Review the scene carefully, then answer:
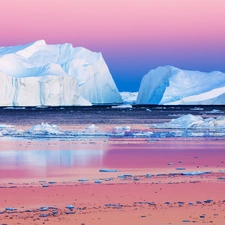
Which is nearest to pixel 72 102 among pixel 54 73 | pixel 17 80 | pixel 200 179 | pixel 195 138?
pixel 54 73

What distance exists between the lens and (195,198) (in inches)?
407

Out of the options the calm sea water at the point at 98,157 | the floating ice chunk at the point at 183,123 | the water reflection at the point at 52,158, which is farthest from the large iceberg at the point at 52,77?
the water reflection at the point at 52,158

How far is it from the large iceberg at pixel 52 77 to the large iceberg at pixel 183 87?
688 cm

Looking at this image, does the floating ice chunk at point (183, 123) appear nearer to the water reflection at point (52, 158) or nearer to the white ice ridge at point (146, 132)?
the white ice ridge at point (146, 132)

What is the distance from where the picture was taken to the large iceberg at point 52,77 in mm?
68812

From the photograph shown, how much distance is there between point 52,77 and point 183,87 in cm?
1509

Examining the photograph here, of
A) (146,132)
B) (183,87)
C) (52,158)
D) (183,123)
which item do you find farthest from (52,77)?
(52,158)

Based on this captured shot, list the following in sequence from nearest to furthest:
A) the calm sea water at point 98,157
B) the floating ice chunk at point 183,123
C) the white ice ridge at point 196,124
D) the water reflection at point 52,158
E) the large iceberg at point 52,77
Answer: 1. the calm sea water at point 98,157
2. the water reflection at point 52,158
3. the white ice ridge at point 196,124
4. the floating ice chunk at point 183,123
5. the large iceberg at point 52,77

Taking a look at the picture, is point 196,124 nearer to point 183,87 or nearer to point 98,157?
point 98,157

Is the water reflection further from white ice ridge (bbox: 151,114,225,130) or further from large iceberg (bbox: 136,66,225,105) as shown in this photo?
large iceberg (bbox: 136,66,225,105)

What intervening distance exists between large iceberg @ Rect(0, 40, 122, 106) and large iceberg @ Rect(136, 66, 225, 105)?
22.6 feet

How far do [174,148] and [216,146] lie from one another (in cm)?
159

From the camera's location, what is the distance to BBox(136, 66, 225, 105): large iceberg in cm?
7294

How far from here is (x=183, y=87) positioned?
247 ft
